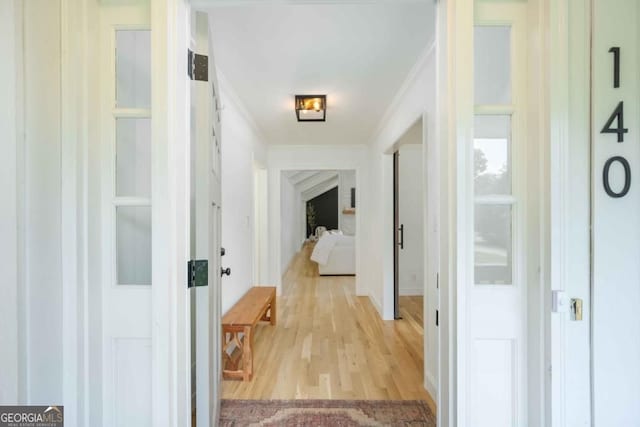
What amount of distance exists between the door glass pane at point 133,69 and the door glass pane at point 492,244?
1331 millimetres

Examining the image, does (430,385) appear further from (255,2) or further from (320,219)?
(320,219)

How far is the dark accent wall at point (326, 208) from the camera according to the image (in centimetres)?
1491

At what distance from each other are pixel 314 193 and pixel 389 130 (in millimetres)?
9918

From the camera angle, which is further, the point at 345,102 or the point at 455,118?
the point at 345,102

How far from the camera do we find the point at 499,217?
1.21m

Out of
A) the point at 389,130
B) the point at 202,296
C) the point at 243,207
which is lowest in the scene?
the point at 202,296

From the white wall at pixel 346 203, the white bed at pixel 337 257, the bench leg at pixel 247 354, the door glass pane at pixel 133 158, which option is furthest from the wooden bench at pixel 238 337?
the white wall at pixel 346 203

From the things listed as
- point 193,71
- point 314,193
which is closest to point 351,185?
point 314,193

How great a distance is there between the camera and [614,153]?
1.06m

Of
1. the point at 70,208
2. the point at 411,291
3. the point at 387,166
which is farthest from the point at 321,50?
the point at 411,291

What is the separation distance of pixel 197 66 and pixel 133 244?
2.52 feet

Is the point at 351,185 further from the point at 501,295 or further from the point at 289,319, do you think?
the point at 501,295

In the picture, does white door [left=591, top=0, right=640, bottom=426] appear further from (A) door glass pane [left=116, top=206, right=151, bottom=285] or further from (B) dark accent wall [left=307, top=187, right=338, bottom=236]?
(B) dark accent wall [left=307, top=187, right=338, bottom=236]

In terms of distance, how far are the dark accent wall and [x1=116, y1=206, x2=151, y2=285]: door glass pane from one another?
13635 mm
